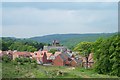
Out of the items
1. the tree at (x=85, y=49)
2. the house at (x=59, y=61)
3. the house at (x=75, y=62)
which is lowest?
the house at (x=75, y=62)

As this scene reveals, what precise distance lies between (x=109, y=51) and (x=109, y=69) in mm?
807

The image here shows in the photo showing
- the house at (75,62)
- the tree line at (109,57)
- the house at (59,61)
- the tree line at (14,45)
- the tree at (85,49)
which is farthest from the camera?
the tree at (85,49)

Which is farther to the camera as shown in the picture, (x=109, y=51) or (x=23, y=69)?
(x=109, y=51)

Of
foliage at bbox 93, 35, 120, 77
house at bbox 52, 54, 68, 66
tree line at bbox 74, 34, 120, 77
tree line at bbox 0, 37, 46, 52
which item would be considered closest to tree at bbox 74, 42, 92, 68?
house at bbox 52, 54, 68, 66

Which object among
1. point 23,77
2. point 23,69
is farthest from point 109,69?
point 23,77

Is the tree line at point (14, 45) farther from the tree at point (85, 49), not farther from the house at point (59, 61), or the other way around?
the tree at point (85, 49)

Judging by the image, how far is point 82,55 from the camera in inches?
822

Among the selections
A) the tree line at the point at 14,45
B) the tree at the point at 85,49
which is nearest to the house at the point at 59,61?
the tree at the point at 85,49

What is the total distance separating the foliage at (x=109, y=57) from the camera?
13047mm

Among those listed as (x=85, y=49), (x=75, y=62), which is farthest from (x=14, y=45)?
(x=85, y=49)

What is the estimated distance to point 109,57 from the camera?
13.7 m

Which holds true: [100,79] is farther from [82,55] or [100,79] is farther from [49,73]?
[82,55]

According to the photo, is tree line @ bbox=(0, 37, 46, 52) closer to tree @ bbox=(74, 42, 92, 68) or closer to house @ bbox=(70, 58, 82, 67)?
house @ bbox=(70, 58, 82, 67)

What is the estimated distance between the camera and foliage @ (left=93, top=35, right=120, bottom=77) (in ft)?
42.8
